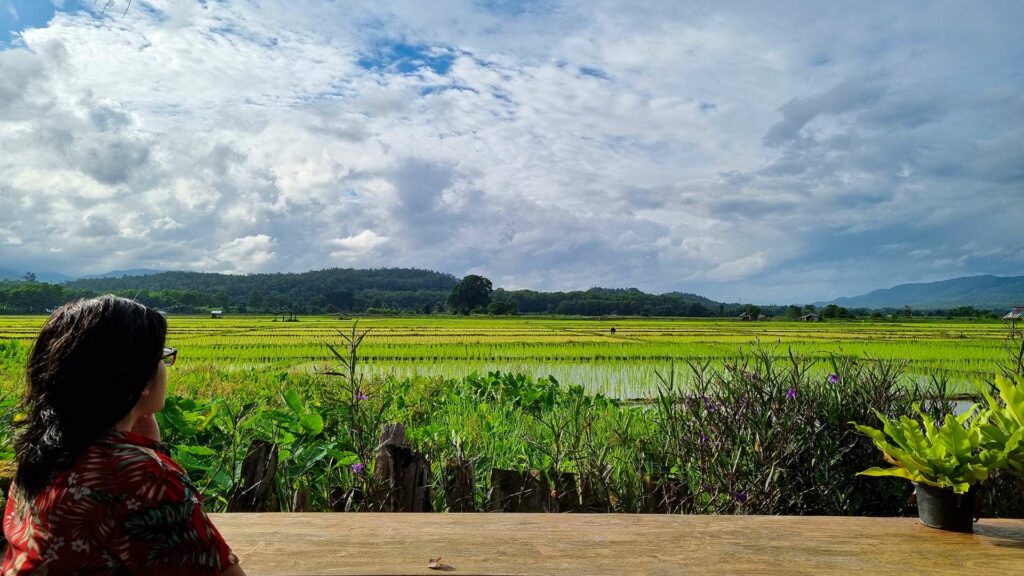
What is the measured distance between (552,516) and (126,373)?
127 cm

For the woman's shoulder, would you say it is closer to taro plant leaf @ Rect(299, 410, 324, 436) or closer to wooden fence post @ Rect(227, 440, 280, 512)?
wooden fence post @ Rect(227, 440, 280, 512)

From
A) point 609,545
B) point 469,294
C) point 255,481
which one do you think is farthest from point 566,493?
point 469,294

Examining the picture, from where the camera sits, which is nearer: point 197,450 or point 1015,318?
point 197,450

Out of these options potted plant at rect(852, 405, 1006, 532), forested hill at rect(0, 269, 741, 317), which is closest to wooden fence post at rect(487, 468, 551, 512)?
potted plant at rect(852, 405, 1006, 532)

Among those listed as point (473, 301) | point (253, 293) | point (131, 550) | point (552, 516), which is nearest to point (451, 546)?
point (552, 516)

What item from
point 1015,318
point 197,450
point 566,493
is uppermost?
point 1015,318

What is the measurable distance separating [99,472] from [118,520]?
9 cm

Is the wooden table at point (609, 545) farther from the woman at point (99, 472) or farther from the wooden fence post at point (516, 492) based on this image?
the wooden fence post at point (516, 492)

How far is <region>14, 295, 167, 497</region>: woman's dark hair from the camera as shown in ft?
3.93

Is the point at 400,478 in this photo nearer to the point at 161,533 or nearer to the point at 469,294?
the point at 161,533

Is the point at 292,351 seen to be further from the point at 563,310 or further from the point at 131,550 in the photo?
the point at 563,310

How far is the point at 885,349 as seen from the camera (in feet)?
63.9

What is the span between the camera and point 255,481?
8.79ft

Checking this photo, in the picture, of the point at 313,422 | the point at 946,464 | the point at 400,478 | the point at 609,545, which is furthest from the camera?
the point at 313,422
